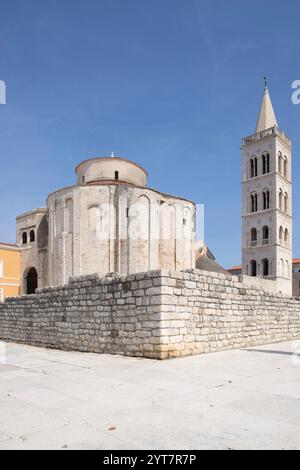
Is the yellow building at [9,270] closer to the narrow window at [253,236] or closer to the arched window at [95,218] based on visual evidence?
the arched window at [95,218]

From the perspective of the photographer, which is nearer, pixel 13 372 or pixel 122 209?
pixel 13 372

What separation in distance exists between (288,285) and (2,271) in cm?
3540

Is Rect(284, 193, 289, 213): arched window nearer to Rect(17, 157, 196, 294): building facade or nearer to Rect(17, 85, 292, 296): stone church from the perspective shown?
Rect(17, 85, 292, 296): stone church

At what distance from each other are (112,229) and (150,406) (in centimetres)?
2766

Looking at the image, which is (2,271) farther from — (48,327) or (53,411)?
(53,411)

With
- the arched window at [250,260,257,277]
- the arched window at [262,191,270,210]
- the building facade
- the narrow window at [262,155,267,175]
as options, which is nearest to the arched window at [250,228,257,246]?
the arched window at [250,260,257,277]

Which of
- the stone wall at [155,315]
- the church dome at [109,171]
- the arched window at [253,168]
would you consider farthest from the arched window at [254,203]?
the stone wall at [155,315]

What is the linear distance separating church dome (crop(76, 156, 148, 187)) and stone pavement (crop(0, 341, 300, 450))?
95.8 feet

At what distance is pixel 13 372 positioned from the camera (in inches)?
289

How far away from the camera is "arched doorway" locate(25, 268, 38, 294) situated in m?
38.7

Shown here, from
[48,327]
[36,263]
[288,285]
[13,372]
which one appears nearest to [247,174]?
[288,285]

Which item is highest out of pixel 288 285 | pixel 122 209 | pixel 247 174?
pixel 247 174

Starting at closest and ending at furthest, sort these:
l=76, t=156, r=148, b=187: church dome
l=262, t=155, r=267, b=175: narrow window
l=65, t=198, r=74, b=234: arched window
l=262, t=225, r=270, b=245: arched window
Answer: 1. l=65, t=198, r=74, b=234: arched window
2. l=76, t=156, r=148, b=187: church dome
3. l=262, t=225, r=270, b=245: arched window
4. l=262, t=155, r=267, b=175: narrow window

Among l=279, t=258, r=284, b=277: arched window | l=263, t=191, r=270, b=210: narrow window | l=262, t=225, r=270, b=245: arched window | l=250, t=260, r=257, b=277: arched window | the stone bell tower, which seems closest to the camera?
l=279, t=258, r=284, b=277: arched window
